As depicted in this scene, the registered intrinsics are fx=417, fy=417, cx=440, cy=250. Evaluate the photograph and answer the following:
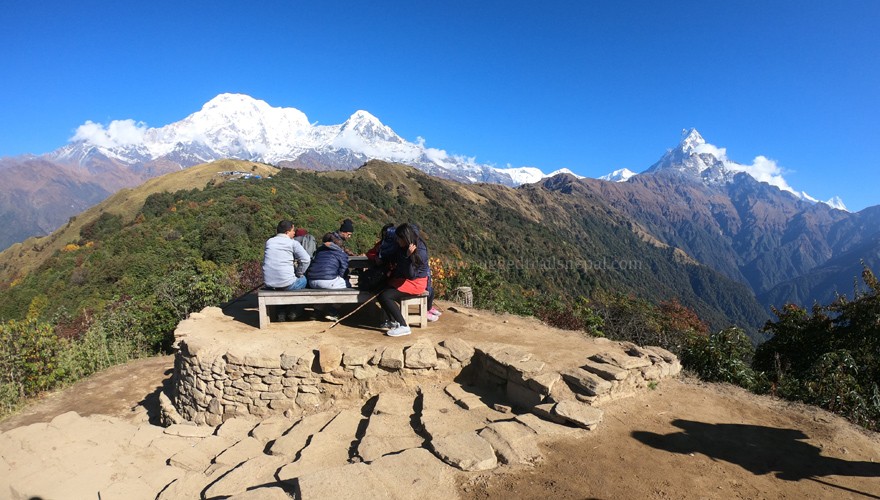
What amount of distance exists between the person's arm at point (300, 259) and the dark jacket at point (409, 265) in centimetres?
173

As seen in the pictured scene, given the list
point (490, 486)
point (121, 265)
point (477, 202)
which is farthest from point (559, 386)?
point (477, 202)

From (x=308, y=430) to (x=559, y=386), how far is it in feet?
11.2

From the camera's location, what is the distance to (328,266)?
769 centimetres

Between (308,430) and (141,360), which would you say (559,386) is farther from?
(141,360)

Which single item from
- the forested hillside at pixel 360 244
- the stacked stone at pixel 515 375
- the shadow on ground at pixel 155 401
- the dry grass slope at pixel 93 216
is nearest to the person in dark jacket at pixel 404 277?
the stacked stone at pixel 515 375

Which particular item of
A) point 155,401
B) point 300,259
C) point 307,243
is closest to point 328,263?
point 300,259

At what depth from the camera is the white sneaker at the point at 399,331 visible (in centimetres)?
721

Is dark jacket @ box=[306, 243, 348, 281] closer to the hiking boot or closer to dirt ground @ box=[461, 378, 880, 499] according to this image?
the hiking boot

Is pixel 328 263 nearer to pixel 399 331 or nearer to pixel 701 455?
pixel 399 331

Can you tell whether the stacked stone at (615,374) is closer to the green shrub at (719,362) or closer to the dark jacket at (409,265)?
the green shrub at (719,362)

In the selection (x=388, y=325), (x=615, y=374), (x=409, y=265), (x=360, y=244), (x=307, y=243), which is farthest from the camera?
(x=360, y=244)

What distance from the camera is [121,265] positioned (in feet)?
107

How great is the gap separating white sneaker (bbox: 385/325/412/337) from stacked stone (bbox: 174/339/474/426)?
0.74 meters

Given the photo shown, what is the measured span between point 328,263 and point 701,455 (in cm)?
615
